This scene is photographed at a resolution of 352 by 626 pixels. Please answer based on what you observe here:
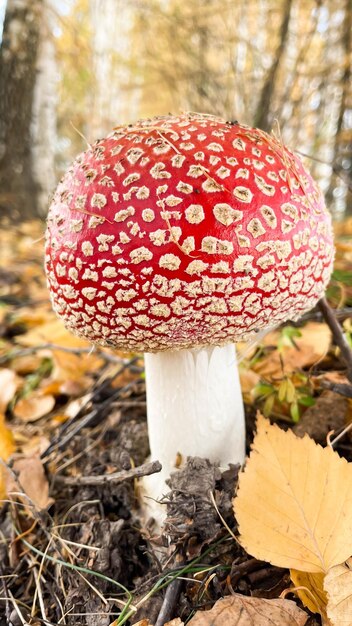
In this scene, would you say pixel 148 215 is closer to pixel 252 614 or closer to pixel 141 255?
pixel 141 255

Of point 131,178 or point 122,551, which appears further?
point 122,551

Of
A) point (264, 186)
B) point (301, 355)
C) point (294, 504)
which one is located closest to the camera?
point (294, 504)

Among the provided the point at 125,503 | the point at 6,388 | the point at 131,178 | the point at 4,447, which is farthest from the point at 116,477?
the point at 6,388

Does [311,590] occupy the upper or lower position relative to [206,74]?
lower

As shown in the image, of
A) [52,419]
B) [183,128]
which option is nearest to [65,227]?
[183,128]

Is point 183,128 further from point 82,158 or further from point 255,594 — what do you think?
point 255,594

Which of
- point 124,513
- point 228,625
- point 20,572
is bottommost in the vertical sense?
point 20,572
